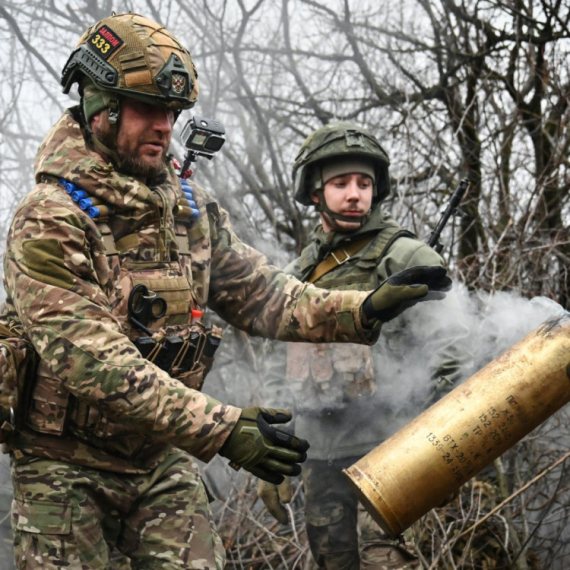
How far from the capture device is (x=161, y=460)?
306 cm

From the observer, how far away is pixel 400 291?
304cm

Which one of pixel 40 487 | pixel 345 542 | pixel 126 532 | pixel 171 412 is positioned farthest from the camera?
pixel 345 542

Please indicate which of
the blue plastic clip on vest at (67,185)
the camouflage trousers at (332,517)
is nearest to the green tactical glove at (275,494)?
the camouflage trousers at (332,517)

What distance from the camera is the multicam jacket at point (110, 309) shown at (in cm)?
262

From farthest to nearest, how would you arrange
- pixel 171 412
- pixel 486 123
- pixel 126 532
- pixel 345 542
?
1. pixel 486 123
2. pixel 345 542
3. pixel 126 532
4. pixel 171 412

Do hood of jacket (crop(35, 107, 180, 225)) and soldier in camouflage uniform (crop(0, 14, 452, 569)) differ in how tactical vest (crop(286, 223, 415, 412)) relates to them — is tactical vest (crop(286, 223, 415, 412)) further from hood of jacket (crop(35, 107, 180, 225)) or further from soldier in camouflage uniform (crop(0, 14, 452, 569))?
hood of jacket (crop(35, 107, 180, 225))

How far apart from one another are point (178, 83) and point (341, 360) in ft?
5.49

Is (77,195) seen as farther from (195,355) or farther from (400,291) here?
(400,291)

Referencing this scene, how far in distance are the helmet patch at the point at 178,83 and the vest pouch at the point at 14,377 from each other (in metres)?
1.02

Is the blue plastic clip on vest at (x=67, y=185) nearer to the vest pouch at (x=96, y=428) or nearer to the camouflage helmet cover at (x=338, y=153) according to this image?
the vest pouch at (x=96, y=428)

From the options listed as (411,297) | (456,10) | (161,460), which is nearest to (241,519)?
(161,460)

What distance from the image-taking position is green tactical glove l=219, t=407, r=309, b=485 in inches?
102

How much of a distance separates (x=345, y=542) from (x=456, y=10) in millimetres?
5521

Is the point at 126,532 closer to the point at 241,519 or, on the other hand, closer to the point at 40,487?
the point at 40,487
